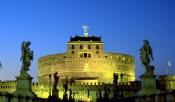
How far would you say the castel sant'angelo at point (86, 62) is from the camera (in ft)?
487

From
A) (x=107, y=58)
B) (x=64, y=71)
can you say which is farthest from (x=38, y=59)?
(x=107, y=58)

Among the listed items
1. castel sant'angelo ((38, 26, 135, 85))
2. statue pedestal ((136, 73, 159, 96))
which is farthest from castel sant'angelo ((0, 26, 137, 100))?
statue pedestal ((136, 73, 159, 96))

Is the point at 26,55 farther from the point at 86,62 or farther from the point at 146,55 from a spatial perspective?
the point at 86,62

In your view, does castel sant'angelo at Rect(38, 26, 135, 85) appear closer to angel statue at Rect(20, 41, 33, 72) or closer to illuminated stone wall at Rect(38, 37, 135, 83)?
illuminated stone wall at Rect(38, 37, 135, 83)

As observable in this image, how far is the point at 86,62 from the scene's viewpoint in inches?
5846

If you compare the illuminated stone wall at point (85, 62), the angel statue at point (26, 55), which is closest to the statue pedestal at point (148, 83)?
the angel statue at point (26, 55)

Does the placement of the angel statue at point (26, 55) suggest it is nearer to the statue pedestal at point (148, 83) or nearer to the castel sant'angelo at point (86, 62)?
the statue pedestal at point (148, 83)

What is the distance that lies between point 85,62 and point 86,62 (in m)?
0.34

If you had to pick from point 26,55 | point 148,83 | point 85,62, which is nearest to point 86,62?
point 85,62

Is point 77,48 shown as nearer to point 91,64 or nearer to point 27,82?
point 91,64

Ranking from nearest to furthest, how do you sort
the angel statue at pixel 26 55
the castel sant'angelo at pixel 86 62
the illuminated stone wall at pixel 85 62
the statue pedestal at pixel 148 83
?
the statue pedestal at pixel 148 83, the angel statue at pixel 26 55, the castel sant'angelo at pixel 86 62, the illuminated stone wall at pixel 85 62

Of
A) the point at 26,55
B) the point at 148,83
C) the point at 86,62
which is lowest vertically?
the point at 148,83

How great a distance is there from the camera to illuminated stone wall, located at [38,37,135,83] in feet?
487

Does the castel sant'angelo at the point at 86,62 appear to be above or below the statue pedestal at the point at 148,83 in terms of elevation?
above
